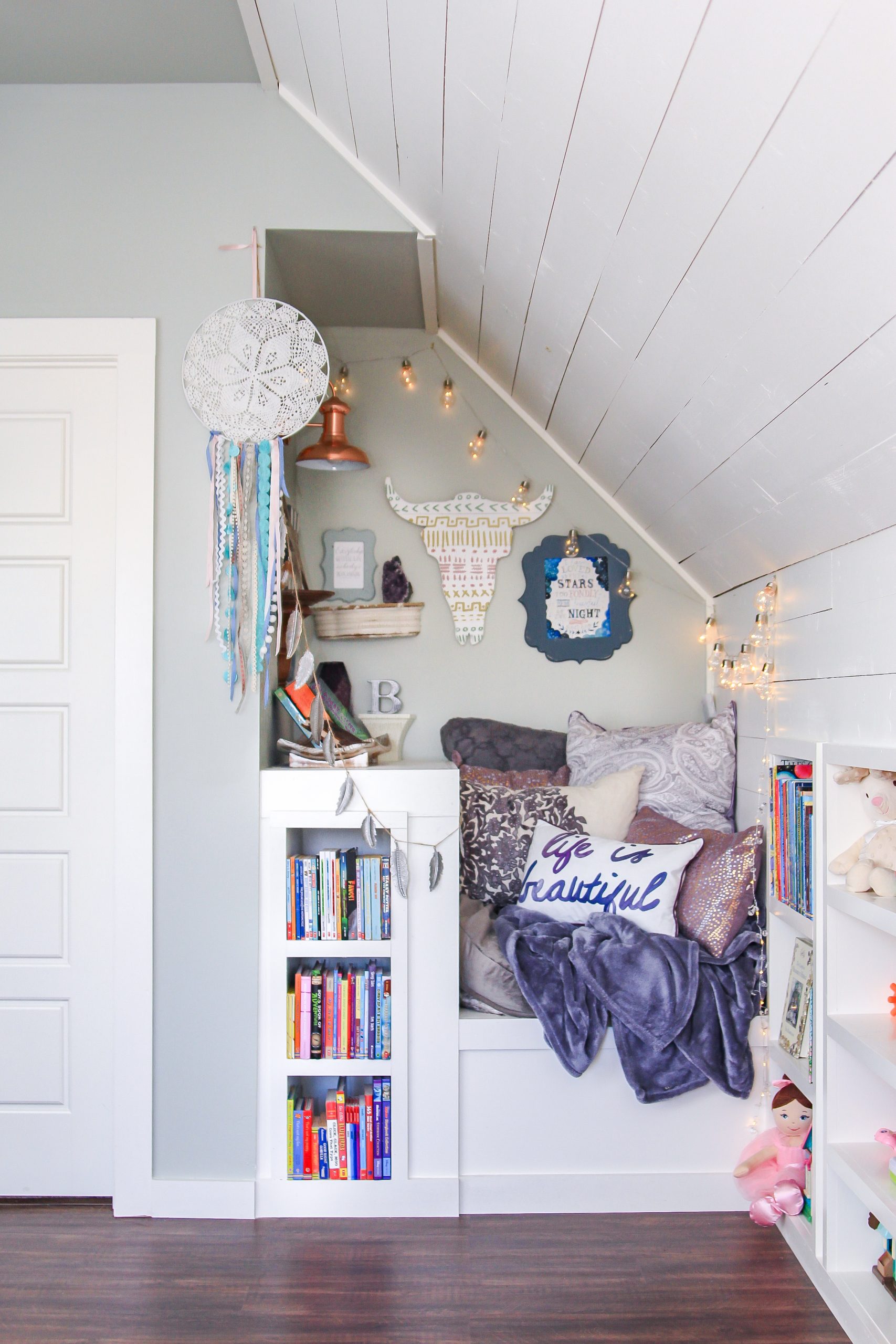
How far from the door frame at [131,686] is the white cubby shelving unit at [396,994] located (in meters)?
0.27

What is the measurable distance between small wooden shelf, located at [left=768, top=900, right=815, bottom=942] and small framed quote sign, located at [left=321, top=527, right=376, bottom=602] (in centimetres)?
140

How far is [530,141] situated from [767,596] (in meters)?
1.17

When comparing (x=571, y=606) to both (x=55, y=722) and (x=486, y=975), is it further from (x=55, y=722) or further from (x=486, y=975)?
(x=55, y=722)

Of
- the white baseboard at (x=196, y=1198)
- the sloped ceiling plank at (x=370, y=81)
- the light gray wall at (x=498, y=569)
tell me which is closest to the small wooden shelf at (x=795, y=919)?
the light gray wall at (x=498, y=569)

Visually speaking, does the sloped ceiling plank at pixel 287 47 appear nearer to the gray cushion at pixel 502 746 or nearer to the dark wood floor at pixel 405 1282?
the gray cushion at pixel 502 746

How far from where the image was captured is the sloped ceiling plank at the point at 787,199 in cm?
102

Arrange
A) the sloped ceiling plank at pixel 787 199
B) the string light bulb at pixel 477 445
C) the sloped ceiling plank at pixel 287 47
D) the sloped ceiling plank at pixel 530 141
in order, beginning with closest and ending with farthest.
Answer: the sloped ceiling plank at pixel 787 199 → the sloped ceiling plank at pixel 530 141 → the sloped ceiling plank at pixel 287 47 → the string light bulb at pixel 477 445

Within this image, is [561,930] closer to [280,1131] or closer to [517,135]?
[280,1131]

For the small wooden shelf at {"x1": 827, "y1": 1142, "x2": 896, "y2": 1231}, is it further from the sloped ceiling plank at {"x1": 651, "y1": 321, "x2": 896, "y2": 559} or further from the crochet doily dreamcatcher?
the crochet doily dreamcatcher

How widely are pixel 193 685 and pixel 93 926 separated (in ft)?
2.03

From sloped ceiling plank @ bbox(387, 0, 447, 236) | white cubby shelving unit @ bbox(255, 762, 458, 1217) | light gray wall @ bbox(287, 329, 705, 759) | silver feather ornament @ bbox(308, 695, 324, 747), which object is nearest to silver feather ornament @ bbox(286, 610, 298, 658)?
silver feather ornament @ bbox(308, 695, 324, 747)

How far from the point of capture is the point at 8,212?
2.30 metres

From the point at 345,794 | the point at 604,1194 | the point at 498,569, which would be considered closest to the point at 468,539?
the point at 498,569

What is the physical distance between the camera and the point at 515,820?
2.51 metres
